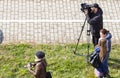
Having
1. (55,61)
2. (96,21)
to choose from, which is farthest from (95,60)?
(55,61)

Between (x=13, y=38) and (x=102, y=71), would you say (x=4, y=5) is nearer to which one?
(x=13, y=38)

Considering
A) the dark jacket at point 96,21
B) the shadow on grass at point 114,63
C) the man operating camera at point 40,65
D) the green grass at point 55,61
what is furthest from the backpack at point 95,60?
the man operating camera at point 40,65

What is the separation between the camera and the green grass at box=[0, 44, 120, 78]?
31.9ft

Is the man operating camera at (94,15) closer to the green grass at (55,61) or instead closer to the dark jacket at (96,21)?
the dark jacket at (96,21)

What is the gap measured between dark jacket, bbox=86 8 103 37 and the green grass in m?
1.00

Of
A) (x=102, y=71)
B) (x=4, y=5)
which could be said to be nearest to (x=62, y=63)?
(x=102, y=71)

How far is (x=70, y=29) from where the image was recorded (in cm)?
1146

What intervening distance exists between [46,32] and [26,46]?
96cm

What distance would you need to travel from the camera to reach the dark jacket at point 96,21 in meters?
9.50

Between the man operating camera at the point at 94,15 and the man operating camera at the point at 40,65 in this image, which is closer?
the man operating camera at the point at 40,65

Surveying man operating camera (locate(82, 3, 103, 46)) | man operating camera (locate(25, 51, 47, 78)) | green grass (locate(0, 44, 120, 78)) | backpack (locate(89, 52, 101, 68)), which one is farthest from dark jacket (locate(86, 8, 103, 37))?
man operating camera (locate(25, 51, 47, 78))

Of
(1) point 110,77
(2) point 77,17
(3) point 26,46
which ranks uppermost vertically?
(2) point 77,17

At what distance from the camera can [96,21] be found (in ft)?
31.2

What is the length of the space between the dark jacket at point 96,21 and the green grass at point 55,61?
1.00m
